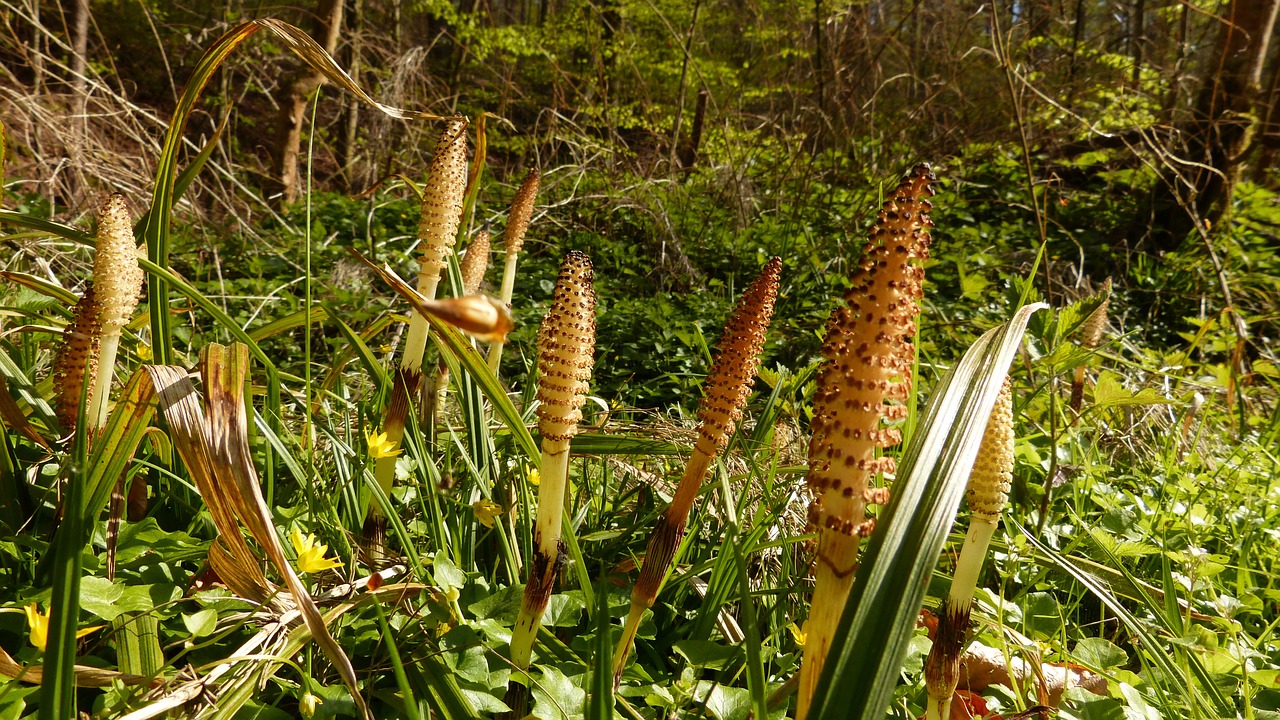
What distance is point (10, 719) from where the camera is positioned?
101 cm

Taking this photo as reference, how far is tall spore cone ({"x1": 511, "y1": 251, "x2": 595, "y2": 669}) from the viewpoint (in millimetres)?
1007

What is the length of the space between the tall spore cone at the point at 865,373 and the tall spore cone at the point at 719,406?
0.78 feet

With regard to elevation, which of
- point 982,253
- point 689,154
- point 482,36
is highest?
point 482,36

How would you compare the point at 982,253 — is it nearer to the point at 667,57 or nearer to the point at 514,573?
the point at 514,573

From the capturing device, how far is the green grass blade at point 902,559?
667 mm

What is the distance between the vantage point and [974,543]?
112 centimetres

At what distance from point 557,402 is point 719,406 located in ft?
0.77

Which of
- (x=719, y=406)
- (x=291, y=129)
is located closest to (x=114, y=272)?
(x=719, y=406)

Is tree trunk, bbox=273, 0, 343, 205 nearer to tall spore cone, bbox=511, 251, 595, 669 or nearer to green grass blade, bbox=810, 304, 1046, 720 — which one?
tall spore cone, bbox=511, 251, 595, 669

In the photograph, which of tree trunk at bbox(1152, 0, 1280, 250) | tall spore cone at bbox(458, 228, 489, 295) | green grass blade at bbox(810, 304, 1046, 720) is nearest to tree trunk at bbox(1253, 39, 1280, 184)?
tree trunk at bbox(1152, 0, 1280, 250)

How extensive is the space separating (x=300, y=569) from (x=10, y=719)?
0.39m

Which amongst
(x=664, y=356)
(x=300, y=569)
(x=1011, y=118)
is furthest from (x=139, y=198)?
(x=1011, y=118)

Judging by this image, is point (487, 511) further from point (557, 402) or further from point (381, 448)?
point (557, 402)

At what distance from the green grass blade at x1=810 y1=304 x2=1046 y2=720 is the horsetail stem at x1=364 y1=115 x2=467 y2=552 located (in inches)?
37.6
